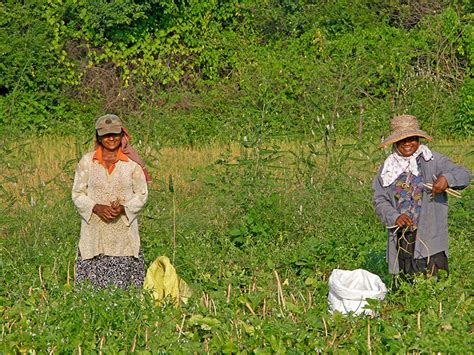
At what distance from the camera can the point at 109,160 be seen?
20.4 ft

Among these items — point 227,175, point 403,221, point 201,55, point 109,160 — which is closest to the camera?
point 403,221

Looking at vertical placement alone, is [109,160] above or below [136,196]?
above

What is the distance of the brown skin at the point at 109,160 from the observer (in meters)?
6.12

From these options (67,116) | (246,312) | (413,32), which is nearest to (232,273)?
(246,312)

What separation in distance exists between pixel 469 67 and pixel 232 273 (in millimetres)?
9467

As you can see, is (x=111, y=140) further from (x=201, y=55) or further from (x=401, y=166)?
(x=201, y=55)

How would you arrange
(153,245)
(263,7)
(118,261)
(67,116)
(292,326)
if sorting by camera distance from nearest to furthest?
(292,326) → (118,261) → (153,245) → (67,116) → (263,7)

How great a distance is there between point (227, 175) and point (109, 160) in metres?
1.97

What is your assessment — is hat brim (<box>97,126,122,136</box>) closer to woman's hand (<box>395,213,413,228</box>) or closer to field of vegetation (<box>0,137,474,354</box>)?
field of vegetation (<box>0,137,474,354</box>)

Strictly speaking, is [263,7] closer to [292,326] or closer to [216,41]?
[216,41]

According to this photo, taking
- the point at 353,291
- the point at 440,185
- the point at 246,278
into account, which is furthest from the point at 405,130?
the point at 246,278

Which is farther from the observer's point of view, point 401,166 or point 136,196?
point 136,196

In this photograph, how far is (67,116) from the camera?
1502 cm

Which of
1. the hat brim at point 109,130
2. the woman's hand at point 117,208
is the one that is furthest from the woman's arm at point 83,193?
the hat brim at point 109,130
